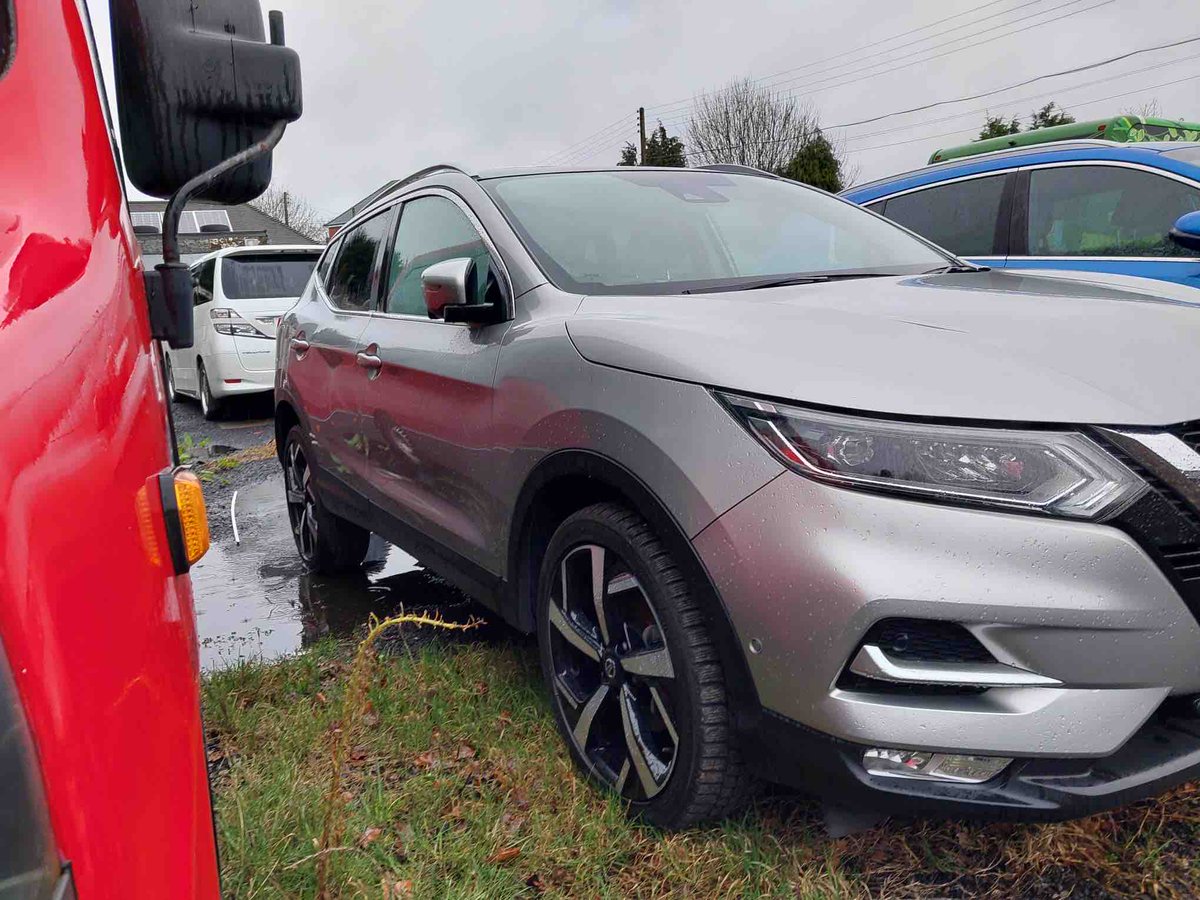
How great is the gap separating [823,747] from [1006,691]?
332mm

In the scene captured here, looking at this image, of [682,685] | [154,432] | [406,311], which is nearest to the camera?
[154,432]

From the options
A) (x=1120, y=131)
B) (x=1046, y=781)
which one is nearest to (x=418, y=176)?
(x=1046, y=781)

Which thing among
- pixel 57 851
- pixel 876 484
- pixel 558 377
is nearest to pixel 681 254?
pixel 558 377

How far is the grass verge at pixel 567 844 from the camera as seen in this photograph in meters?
2.08

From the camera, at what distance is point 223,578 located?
5.03 m

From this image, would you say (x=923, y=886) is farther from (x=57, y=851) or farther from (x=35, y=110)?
(x=35, y=110)

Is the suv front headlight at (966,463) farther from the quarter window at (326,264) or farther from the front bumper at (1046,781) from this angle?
the quarter window at (326,264)

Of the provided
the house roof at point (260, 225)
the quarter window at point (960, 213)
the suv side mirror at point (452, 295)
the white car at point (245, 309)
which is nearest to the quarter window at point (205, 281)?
the white car at point (245, 309)

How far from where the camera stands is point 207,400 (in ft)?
35.3

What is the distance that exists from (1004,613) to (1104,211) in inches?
175

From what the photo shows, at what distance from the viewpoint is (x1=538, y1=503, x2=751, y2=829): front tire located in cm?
198

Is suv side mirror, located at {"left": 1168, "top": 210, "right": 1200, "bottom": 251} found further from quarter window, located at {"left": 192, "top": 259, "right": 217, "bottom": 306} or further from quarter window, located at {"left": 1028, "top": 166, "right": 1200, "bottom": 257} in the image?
quarter window, located at {"left": 192, "top": 259, "right": 217, "bottom": 306}

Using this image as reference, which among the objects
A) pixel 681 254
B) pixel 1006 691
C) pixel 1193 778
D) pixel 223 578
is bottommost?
pixel 223 578

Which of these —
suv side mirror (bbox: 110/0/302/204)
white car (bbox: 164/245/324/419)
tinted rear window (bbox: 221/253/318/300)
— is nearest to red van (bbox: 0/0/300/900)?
suv side mirror (bbox: 110/0/302/204)
